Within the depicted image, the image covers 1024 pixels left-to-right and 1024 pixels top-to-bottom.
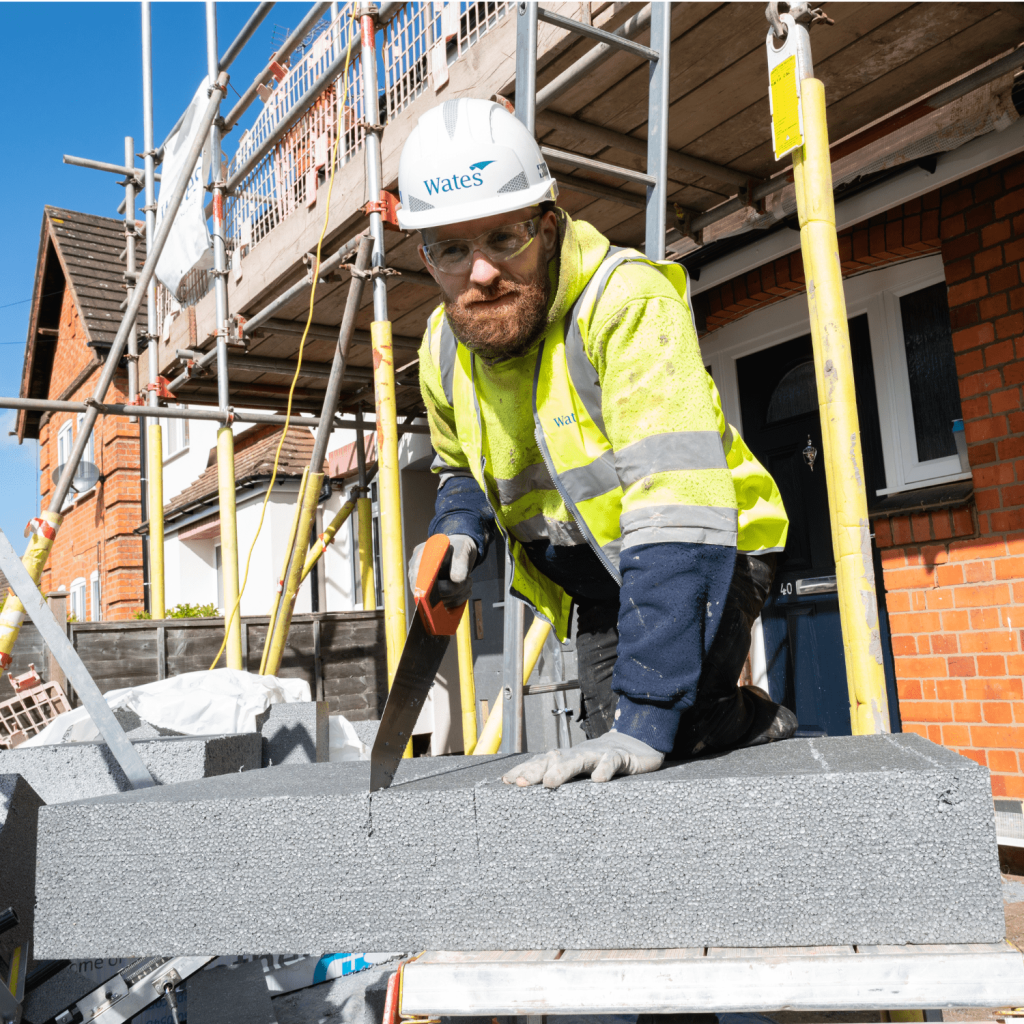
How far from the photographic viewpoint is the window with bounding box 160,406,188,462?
54.0 feet

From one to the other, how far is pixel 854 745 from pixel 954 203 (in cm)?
411

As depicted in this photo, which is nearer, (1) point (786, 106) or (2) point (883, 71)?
(1) point (786, 106)

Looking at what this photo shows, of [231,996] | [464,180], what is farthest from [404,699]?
[231,996]

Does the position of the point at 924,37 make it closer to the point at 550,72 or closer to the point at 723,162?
the point at 723,162

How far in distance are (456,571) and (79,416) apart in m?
17.6

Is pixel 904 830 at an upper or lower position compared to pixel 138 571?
lower

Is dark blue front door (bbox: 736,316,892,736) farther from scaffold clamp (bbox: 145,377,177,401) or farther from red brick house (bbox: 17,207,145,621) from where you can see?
red brick house (bbox: 17,207,145,621)

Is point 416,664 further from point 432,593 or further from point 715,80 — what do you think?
point 715,80

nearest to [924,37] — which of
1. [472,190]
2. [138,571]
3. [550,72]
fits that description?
[550,72]

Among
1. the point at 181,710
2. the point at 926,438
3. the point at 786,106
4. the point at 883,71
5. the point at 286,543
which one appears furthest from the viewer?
the point at 286,543

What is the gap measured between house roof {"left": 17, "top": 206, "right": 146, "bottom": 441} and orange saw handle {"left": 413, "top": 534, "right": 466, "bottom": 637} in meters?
15.2

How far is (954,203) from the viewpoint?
4.93 meters

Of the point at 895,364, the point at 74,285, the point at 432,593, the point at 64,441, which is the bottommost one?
the point at 432,593

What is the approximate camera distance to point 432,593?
1.95 m
